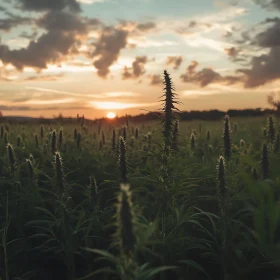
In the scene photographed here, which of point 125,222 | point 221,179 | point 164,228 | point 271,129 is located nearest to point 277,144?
point 271,129

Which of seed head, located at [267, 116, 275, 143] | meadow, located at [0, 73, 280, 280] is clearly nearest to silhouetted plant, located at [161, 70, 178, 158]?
meadow, located at [0, 73, 280, 280]

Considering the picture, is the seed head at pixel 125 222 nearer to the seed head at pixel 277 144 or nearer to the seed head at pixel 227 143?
the seed head at pixel 227 143

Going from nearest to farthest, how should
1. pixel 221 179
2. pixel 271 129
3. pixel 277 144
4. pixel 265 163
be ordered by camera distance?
pixel 221 179
pixel 265 163
pixel 271 129
pixel 277 144

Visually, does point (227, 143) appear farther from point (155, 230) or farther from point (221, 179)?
point (155, 230)

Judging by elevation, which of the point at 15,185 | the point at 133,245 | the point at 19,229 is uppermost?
the point at 133,245

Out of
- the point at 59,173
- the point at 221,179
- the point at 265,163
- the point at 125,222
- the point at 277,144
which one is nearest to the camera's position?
the point at 125,222

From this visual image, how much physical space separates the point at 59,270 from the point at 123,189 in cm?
315

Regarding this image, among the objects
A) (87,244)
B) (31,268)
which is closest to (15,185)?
(31,268)

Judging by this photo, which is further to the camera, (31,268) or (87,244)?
(31,268)

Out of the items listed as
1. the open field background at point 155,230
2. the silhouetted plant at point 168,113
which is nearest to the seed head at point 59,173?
the open field background at point 155,230

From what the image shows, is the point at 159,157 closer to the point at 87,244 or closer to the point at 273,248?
the point at 87,244

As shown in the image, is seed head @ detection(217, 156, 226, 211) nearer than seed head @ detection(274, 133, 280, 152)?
Yes

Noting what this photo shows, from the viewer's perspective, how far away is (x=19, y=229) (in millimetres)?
4715

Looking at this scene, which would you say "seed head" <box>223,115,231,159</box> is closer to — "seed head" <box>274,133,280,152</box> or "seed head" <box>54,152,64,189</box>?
"seed head" <box>54,152,64,189</box>
